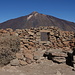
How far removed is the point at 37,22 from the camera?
33562 mm

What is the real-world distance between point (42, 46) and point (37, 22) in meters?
23.3

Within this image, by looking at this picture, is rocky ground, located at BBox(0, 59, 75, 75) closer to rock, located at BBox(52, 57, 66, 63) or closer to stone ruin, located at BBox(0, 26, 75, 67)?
rock, located at BBox(52, 57, 66, 63)

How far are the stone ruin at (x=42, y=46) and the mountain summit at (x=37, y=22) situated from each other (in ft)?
67.1

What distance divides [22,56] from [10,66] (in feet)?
3.69

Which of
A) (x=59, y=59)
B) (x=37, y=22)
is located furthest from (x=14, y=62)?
(x=37, y=22)

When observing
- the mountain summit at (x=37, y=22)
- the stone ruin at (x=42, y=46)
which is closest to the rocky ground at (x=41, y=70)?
the stone ruin at (x=42, y=46)

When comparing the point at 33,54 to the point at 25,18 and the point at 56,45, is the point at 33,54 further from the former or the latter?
the point at 25,18

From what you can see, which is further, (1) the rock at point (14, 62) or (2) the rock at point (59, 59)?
(2) the rock at point (59, 59)

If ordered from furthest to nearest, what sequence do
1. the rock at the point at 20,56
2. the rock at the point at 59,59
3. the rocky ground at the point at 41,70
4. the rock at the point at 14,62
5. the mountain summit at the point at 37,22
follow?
the mountain summit at the point at 37,22 → the rock at the point at 20,56 → the rock at the point at 59,59 → the rock at the point at 14,62 → the rocky ground at the point at 41,70

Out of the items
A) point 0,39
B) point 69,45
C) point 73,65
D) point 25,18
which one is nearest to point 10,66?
point 0,39

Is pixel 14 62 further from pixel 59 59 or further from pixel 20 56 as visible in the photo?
pixel 59 59

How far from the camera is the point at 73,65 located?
24.2 ft

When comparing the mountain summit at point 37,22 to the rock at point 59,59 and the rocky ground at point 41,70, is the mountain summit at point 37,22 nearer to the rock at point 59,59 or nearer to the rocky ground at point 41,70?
the rock at point 59,59

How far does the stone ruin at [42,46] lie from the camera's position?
8188 mm
